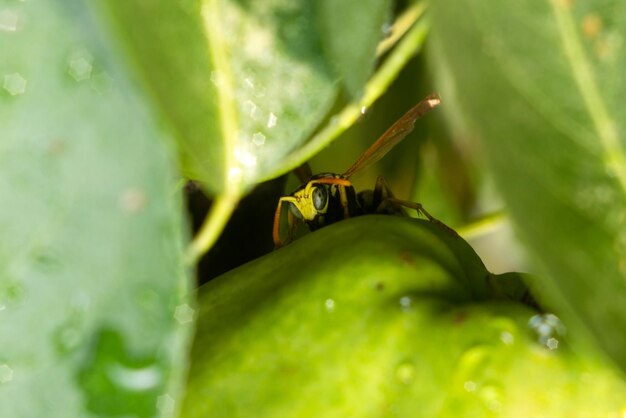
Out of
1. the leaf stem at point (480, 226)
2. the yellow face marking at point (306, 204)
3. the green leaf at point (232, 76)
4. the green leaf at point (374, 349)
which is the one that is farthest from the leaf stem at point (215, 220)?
the leaf stem at point (480, 226)

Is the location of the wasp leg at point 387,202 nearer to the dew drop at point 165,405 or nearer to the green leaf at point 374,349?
the green leaf at point 374,349

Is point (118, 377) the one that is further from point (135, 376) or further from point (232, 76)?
point (232, 76)

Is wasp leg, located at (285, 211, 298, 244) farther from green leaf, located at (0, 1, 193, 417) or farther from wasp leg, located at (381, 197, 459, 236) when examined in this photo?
green leaf, located at (0, 1, 193, 417)

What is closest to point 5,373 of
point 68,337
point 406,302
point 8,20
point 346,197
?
point 68,337

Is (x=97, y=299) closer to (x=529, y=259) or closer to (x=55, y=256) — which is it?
(x=55, y=256)

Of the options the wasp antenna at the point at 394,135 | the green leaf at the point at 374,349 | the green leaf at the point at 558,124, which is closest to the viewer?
the green leaf at the point at 558,124

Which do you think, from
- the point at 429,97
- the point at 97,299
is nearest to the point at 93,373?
the point at 97,299
